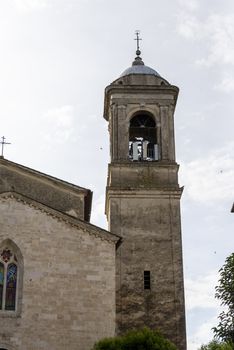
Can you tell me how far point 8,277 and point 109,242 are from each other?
2.94 metres

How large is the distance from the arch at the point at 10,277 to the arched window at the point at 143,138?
23.3 feet

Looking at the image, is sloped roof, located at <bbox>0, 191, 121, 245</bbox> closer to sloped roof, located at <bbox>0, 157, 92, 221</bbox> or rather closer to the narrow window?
the narrow window

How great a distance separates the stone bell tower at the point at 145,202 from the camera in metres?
21.5

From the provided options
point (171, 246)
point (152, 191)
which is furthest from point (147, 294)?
point (152, 191)

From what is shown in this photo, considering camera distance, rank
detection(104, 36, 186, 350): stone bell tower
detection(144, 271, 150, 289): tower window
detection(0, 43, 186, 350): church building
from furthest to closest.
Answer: detection(144, 271, 150, 289): tower window, detection(104, 36, 186, 350): stone bell tower, detection(0, 43, 186, 350): church building

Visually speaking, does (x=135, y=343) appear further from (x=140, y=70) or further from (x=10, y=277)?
(x=140, y=70)

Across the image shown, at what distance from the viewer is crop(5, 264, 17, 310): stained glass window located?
17.9 meters

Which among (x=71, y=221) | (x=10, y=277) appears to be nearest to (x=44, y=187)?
(x=71, y=221)

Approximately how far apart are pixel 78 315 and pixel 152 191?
21.0 feet

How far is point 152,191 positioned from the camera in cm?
2295

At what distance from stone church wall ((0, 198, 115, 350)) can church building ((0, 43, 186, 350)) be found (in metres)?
0.03

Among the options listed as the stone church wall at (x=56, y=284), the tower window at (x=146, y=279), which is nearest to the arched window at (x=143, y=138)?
the tower window at (x=146, y=279)

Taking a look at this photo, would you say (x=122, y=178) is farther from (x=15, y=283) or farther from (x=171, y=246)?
(x=15, y=283)

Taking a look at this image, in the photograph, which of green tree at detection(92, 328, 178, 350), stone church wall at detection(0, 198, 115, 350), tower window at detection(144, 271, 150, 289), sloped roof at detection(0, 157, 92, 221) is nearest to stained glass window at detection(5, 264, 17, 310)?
stone church wall at detection(0, 198, 115, 350)
